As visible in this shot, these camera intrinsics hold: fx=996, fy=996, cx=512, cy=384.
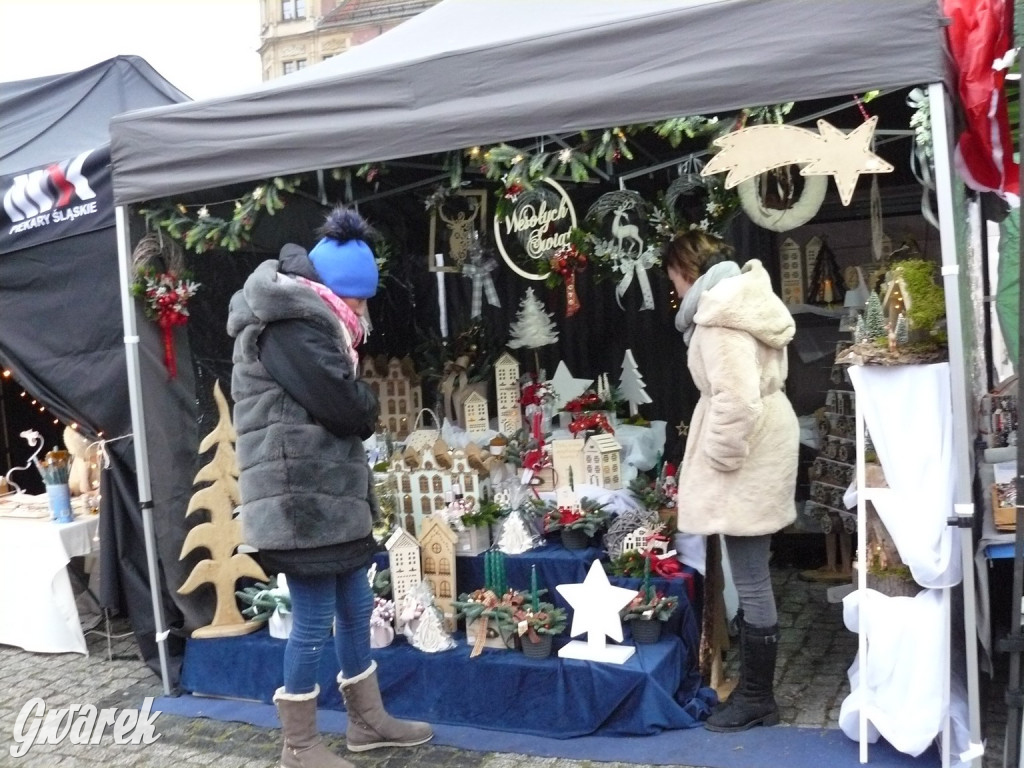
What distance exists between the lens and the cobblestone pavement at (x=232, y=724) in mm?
3402

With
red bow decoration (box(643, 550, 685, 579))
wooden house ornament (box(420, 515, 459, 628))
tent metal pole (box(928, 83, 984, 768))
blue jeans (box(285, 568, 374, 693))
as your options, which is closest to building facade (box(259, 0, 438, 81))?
wooden house ornament (box(420, 515, 459, 628))

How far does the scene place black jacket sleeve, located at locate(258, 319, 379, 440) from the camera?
299 cm

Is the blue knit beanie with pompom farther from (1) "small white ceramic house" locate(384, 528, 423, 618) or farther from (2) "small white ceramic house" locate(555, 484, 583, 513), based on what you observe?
(2) "small white ceramic house" locate(555, 484, 583, 513)

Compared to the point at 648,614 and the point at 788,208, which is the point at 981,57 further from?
the point at 648,614

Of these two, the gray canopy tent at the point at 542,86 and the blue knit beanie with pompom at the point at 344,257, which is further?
the blue knit beanie with pompom at the point at 344,257

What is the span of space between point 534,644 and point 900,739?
1234mm

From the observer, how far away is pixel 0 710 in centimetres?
418

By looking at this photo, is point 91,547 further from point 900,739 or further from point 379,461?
point 900,739

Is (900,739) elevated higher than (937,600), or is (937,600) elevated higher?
(937,600)

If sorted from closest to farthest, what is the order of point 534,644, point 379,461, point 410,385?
point 534,644, point 379,461, point 410,385

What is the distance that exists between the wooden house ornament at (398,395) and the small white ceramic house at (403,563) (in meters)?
1.37

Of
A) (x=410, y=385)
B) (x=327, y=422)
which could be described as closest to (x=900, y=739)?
(x=327, y=422)

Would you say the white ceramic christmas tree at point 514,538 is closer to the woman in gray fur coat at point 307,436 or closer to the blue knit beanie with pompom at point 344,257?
the woman in gray fur coat at point 307,436

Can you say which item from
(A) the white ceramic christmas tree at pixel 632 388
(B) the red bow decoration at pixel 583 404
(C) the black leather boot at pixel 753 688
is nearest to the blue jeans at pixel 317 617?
(C) the black leather boot at pixel 753 688
